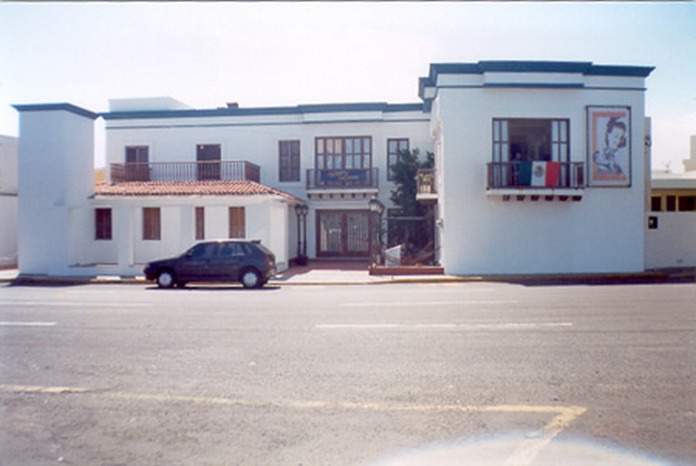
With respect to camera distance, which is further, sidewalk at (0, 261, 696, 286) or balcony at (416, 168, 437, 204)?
balcony at (416, 168, 437, 204)

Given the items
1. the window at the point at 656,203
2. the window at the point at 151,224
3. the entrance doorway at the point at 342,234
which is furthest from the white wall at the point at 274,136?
the window at the point at 656,203

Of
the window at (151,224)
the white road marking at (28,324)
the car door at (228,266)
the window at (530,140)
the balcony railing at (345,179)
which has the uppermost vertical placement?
the window at (530,140)

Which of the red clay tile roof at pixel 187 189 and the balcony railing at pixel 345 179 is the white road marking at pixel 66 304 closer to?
the red clay tile roof at pixel 187 189

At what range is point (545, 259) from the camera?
65.1 ft

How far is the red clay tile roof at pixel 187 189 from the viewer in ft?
68.9

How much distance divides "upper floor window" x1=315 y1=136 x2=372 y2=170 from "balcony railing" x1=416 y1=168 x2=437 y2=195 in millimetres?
3958

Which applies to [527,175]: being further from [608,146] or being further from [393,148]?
[393,148]

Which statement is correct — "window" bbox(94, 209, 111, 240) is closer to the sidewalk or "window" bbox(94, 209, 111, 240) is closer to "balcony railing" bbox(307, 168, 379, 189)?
the sidewalk

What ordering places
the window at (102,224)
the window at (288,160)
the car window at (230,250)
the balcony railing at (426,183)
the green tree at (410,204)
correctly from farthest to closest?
1. the window at (288,160)
2. the green tree at (410,204)
3. the window at (102,224)
4. the balcony railing at (426,183)
5. the car window at (230,250)

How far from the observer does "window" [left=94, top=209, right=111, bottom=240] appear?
23188mm

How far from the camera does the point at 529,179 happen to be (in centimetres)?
1912

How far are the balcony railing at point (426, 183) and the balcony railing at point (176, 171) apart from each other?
7961mm

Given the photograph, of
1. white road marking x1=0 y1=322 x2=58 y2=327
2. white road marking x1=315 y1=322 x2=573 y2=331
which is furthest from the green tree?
white road marking x1=0 y1=322 x2=58 y2=327

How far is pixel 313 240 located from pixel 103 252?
926cm
